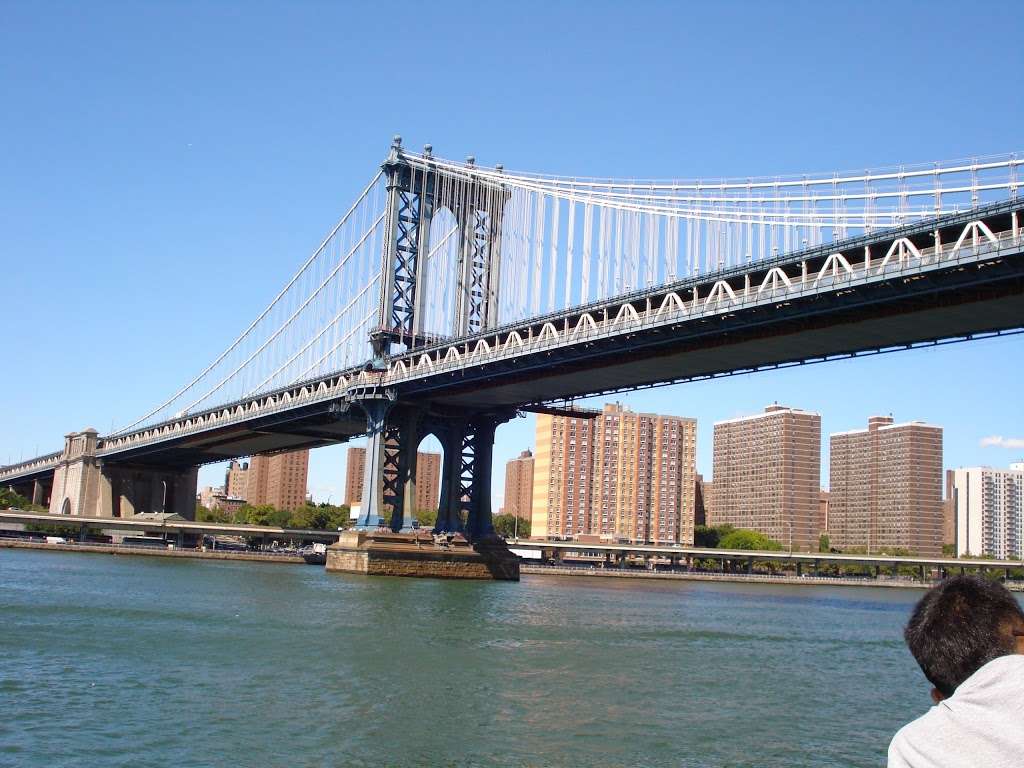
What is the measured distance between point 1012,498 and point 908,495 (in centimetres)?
3150

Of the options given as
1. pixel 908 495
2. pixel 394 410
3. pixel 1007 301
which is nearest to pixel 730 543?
pixel 908 495

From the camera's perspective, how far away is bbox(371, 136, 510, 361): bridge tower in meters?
60.1

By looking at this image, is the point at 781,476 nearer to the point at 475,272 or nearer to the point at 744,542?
the point at 744,542

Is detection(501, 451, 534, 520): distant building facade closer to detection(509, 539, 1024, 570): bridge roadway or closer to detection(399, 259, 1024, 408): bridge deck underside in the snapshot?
detection(509, 539, 1024, 570): bridge roadway

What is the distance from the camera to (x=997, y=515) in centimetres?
17250

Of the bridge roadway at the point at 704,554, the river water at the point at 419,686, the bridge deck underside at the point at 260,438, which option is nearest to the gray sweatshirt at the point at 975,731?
the river water at the point at 419,686

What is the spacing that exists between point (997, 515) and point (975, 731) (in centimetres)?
18590

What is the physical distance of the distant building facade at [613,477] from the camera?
12781 cm

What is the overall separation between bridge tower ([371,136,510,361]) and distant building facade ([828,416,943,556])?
10579cm

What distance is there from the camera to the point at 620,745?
15.3 meters

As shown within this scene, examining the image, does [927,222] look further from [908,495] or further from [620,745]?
[908,495]

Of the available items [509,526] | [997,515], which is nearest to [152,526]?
[509,526]

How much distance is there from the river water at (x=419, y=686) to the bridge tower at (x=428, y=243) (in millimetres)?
22602

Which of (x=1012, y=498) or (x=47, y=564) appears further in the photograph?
(x=1012, y=498)
